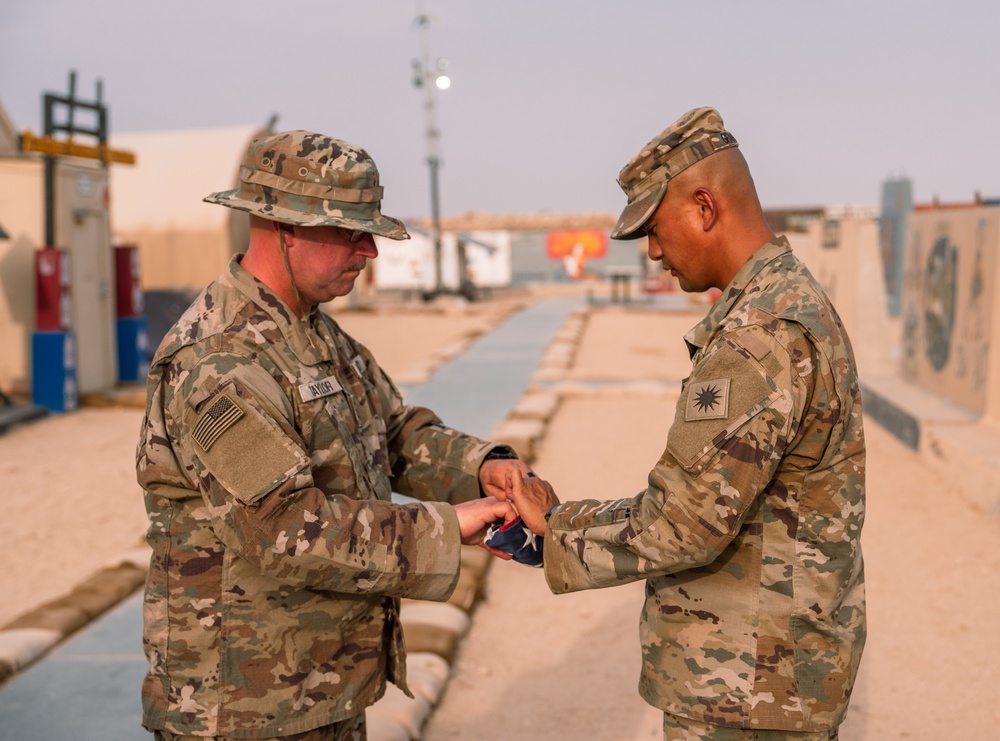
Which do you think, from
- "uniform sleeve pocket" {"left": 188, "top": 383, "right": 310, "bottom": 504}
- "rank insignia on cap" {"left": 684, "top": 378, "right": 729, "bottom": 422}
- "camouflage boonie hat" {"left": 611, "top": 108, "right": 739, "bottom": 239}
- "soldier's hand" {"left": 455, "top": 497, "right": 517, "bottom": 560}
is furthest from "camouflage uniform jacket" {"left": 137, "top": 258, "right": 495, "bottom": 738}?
"camouflage boonie hat" {"left": 611, "top": 108, "right": 739, "bottom": 239}

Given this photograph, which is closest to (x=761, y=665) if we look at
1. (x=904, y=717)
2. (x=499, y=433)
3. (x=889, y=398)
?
(x=904, y=717)

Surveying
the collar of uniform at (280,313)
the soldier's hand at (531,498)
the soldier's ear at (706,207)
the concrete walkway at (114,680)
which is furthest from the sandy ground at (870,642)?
the soldier's ear at (706,207)

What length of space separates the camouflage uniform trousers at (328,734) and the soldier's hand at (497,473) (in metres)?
0.66

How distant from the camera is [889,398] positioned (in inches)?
350

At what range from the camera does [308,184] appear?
2.12m

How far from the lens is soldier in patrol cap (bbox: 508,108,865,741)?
1.87m

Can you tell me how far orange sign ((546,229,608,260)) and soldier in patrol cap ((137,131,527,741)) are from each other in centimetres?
3775

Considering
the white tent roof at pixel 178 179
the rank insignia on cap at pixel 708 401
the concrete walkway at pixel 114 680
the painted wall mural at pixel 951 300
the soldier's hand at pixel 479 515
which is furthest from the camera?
the white tent roof at pixel 178 179

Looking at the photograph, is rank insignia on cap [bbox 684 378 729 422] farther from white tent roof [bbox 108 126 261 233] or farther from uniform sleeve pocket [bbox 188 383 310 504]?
white tent roof [bbox 108 126 261 233]

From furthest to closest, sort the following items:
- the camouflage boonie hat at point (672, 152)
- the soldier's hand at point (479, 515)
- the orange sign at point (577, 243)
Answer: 1. the orange sign at point (577, 243)
2. the soldier's hand at point (479, 515)
3. the camouflage boonie hat at point (672, 152)

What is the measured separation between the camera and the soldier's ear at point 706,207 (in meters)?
2.02

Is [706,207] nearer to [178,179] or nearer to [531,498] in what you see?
[531,498]

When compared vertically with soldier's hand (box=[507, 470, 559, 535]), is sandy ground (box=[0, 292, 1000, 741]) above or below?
below

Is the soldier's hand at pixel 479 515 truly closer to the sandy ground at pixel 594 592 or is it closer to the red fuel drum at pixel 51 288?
the sandy ground at pixel 594 592
